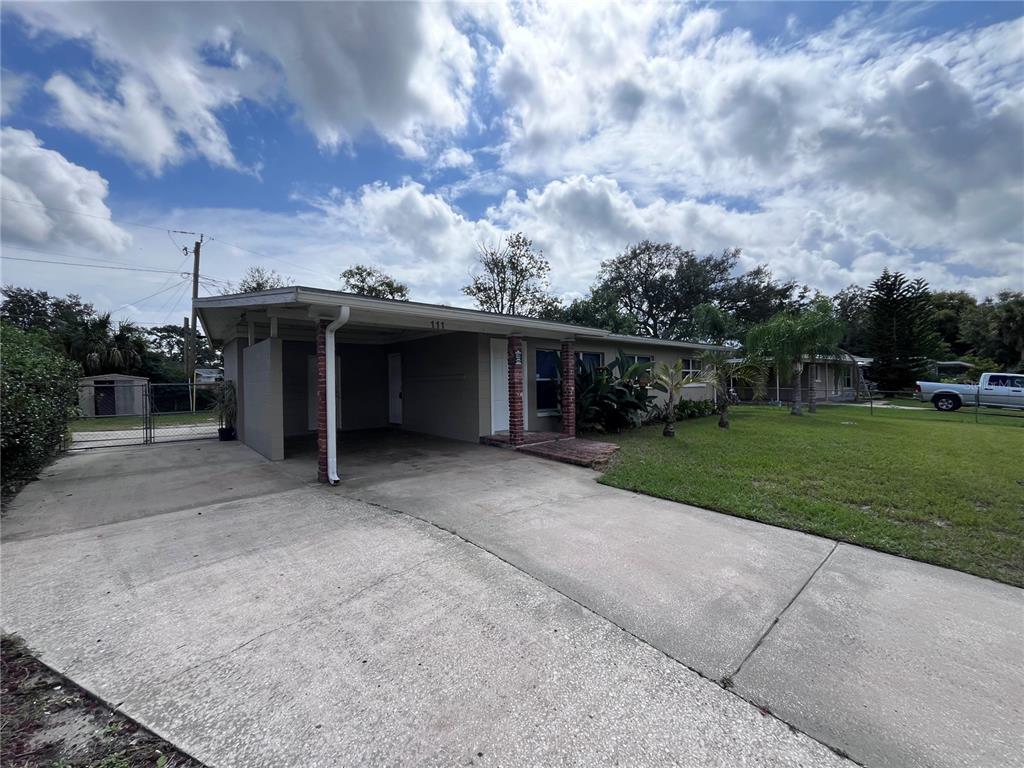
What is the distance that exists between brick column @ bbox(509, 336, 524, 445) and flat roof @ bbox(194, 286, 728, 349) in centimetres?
32

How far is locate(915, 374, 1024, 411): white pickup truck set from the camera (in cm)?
1602

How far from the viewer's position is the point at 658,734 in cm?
188

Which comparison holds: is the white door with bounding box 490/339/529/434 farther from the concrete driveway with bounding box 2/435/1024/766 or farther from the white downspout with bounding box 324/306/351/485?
the concrete driveway with bounding box 2/435/1024/766

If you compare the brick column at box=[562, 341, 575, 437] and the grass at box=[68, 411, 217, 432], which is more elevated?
the brick column at box=[562, 341, 575, 437]

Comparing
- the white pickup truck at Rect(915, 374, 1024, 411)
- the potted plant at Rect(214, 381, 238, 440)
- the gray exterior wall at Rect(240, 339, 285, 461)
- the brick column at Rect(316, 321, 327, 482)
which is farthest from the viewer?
the white pickup truck at Rect(915, 374, 1024, 411)

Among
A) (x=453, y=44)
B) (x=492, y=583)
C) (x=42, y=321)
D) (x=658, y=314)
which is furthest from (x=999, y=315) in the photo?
(x=42, y=321)

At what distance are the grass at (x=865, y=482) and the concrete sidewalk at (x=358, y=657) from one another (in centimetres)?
317

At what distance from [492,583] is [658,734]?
5.12 ft

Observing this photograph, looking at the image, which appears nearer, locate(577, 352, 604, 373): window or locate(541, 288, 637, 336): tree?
locate(577, 352, 604, 373): window

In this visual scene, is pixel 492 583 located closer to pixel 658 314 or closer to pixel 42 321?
pixel 658 314

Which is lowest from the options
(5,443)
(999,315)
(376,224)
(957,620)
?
(957,620)

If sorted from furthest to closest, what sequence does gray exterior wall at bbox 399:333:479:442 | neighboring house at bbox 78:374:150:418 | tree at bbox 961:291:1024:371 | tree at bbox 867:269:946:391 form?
tree at bbox 961:291:1024:371
tree at bbox 867:269:946:391
neighboring house at bbox 78:374:150:418
gray exterior wall at bbox 399:333:479:442

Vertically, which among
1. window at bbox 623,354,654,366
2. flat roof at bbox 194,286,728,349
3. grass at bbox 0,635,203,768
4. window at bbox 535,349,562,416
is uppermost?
flat roof at bbox 194,286,728,349

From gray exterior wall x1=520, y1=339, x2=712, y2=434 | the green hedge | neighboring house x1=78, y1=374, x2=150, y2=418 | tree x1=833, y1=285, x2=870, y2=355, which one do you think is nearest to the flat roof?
gray exterior wall x1=520, y1=339, x2=712, y2=434
